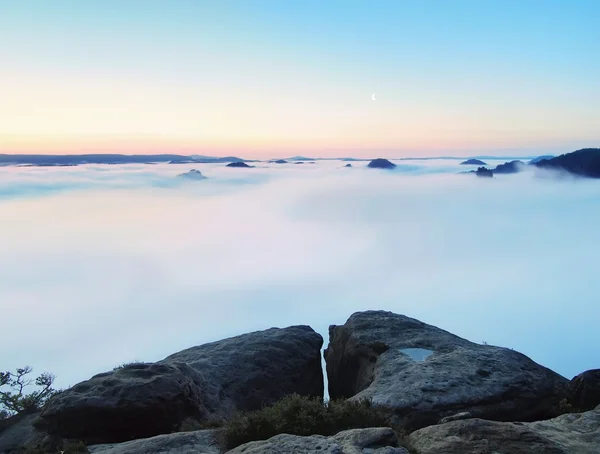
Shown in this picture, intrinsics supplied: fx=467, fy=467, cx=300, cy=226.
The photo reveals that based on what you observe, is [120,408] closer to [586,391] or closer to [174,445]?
[174,445]

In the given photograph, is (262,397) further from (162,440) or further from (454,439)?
(454,439)

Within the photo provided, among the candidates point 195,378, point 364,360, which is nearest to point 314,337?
point 364,360

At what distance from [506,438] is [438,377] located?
224 inches

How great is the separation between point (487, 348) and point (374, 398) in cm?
678

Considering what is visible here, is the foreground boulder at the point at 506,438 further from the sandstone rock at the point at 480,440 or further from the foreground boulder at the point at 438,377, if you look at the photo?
the foreground boulder at the point at 438,377

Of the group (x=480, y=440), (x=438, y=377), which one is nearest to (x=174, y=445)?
(x=480, y=440)

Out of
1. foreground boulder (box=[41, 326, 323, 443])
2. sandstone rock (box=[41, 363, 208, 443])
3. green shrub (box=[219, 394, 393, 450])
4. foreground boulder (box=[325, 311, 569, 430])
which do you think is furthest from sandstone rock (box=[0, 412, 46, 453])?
foreground boulder (box=[325, 311, 569, 430])

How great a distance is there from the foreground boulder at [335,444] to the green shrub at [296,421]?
2.86 feet

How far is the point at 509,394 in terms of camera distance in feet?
48.3

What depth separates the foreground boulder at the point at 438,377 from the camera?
45.2 feet

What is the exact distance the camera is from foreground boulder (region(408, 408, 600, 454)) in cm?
914

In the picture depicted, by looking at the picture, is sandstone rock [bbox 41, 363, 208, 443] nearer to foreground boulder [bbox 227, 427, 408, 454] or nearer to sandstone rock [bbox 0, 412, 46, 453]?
sandstone rock [bbox 0, 412, 46, 453]

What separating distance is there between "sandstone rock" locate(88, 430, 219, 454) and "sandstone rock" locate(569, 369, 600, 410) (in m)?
11.3

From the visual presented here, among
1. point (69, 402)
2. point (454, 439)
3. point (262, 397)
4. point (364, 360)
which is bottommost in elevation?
point (262, 397)
